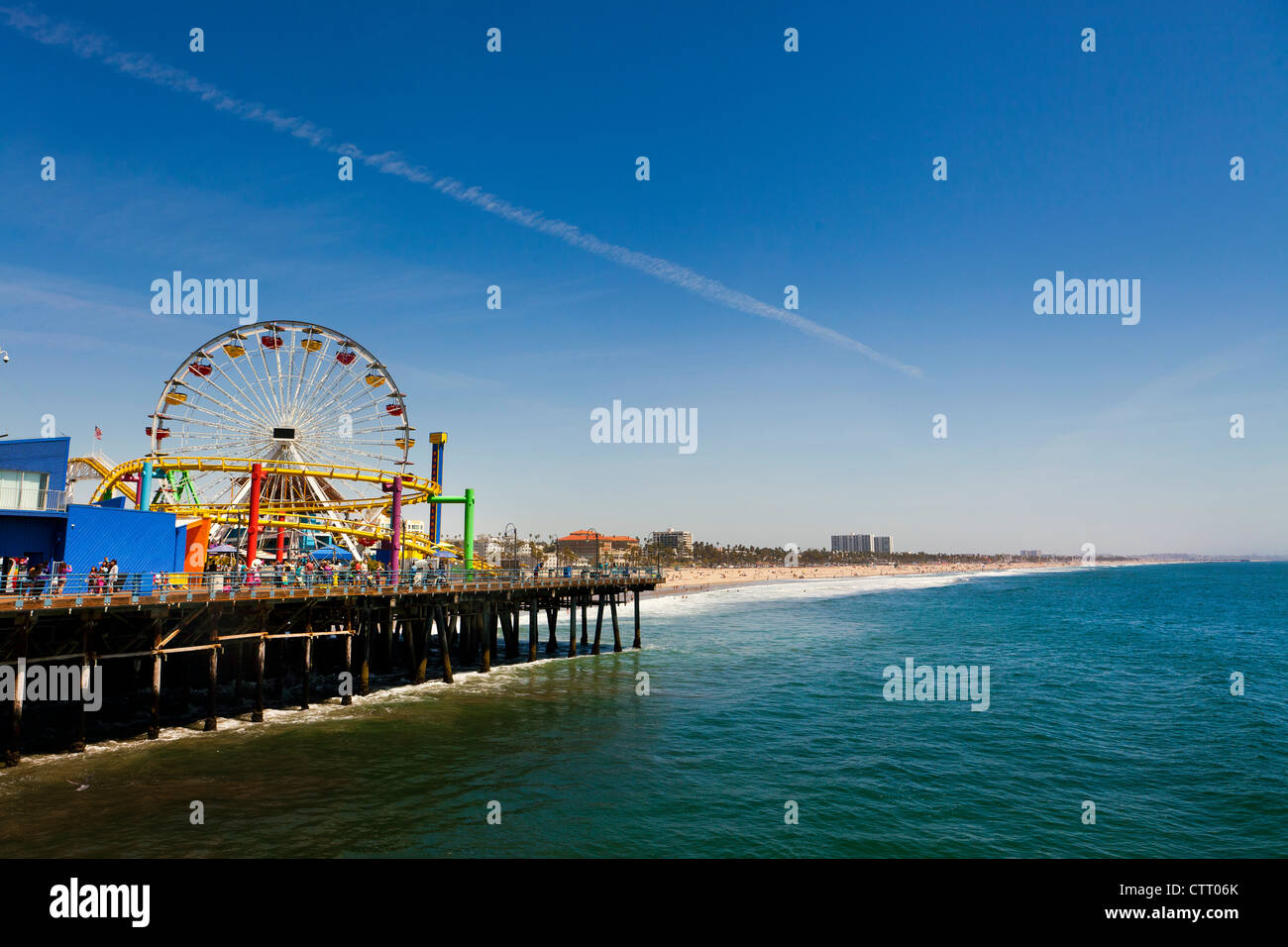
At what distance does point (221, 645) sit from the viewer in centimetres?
2948

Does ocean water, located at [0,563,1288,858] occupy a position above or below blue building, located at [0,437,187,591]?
below

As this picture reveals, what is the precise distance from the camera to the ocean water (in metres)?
18.2

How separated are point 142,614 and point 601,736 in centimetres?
1746

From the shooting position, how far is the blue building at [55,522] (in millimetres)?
28234

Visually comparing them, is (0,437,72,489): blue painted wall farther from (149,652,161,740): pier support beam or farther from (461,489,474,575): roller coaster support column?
(461,489,474,575): roller coaster support column

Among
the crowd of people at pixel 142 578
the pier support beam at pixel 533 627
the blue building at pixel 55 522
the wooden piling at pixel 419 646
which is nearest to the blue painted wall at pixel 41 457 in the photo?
the blue building at pixel 55 522

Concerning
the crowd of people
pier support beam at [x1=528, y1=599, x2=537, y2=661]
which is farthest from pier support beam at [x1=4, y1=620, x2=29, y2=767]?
pier support beam at [x1=528, y1=599, x2=537, y2=661]

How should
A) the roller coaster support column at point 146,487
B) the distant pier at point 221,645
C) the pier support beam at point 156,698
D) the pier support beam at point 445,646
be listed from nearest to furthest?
the distant pier at point 221,645, the pier support beam at point 156,698, the pier support beam at point 445,646, the roller coaster support column at point 146,487

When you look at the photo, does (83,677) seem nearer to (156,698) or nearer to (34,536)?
(156,698)

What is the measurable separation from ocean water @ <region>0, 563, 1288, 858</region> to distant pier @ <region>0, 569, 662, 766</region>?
2061mm

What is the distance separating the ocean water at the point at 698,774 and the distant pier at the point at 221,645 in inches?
81.2

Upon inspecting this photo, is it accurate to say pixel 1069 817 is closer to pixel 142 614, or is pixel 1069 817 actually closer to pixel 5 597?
pixel 142 614

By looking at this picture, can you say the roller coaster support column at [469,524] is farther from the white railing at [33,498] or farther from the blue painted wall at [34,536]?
the blue painted wall at [34,536]

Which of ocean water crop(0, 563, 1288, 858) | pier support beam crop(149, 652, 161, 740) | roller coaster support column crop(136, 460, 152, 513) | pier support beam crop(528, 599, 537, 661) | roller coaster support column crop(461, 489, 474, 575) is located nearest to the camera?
ocean water crop(0, 563, 1288, 858)
